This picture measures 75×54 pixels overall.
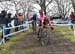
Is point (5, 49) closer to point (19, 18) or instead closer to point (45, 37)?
point (45, 37)

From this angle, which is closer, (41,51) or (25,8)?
(41,51)

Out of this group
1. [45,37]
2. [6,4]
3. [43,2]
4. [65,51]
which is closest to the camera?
[65,51]

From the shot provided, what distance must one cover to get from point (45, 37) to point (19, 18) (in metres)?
A: 9.32

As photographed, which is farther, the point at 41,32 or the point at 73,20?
the point at 73,20

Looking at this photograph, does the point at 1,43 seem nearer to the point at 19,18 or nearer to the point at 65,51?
the point at 65,51

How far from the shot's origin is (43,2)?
156ft

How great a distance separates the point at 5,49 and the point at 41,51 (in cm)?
205

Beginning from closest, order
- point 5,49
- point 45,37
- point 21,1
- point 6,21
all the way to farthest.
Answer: point 5,49, point 45,37, point 6,21, point 21,1

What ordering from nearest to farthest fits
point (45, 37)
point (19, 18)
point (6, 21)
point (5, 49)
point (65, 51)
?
point (65, 51) → point (5, 49) → point (45, 37) → point (6, 21) → point (19, 18)

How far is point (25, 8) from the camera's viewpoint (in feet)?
246

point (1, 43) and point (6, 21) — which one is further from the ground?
point (6, 21)

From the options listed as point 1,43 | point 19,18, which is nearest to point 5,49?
point 1,43

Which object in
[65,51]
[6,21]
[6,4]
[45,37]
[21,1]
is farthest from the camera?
[6,4]

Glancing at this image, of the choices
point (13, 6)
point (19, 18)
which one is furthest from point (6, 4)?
point (19, 18)
